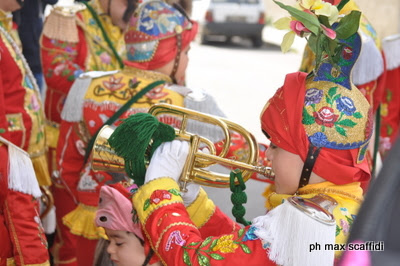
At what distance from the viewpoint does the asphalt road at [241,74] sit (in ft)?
30.5

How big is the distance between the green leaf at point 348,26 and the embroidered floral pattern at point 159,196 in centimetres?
67

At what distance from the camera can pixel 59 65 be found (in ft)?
13.2

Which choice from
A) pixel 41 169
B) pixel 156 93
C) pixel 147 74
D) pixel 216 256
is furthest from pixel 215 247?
pixel 41 169

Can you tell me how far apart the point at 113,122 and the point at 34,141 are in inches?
15.7

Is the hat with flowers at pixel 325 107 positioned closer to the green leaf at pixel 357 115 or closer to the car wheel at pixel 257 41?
the green leaf at pixel 357 115

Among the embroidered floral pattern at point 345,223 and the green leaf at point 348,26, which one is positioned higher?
the green leaf at point 348,26

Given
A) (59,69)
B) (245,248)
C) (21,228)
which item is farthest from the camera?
(59,69)

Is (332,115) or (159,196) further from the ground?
(332,115)

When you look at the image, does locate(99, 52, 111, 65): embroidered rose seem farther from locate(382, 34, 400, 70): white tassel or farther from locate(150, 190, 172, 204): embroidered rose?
locate(150, 190, 172, 204): embroidered rose

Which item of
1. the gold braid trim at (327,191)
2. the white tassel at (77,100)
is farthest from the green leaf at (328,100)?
the white tassel at (77,100)

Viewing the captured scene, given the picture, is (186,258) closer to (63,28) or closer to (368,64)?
(368,64)

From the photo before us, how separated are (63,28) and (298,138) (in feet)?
8.31

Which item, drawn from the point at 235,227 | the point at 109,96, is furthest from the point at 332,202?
the point at 109,96

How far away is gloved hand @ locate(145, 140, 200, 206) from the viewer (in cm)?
203
